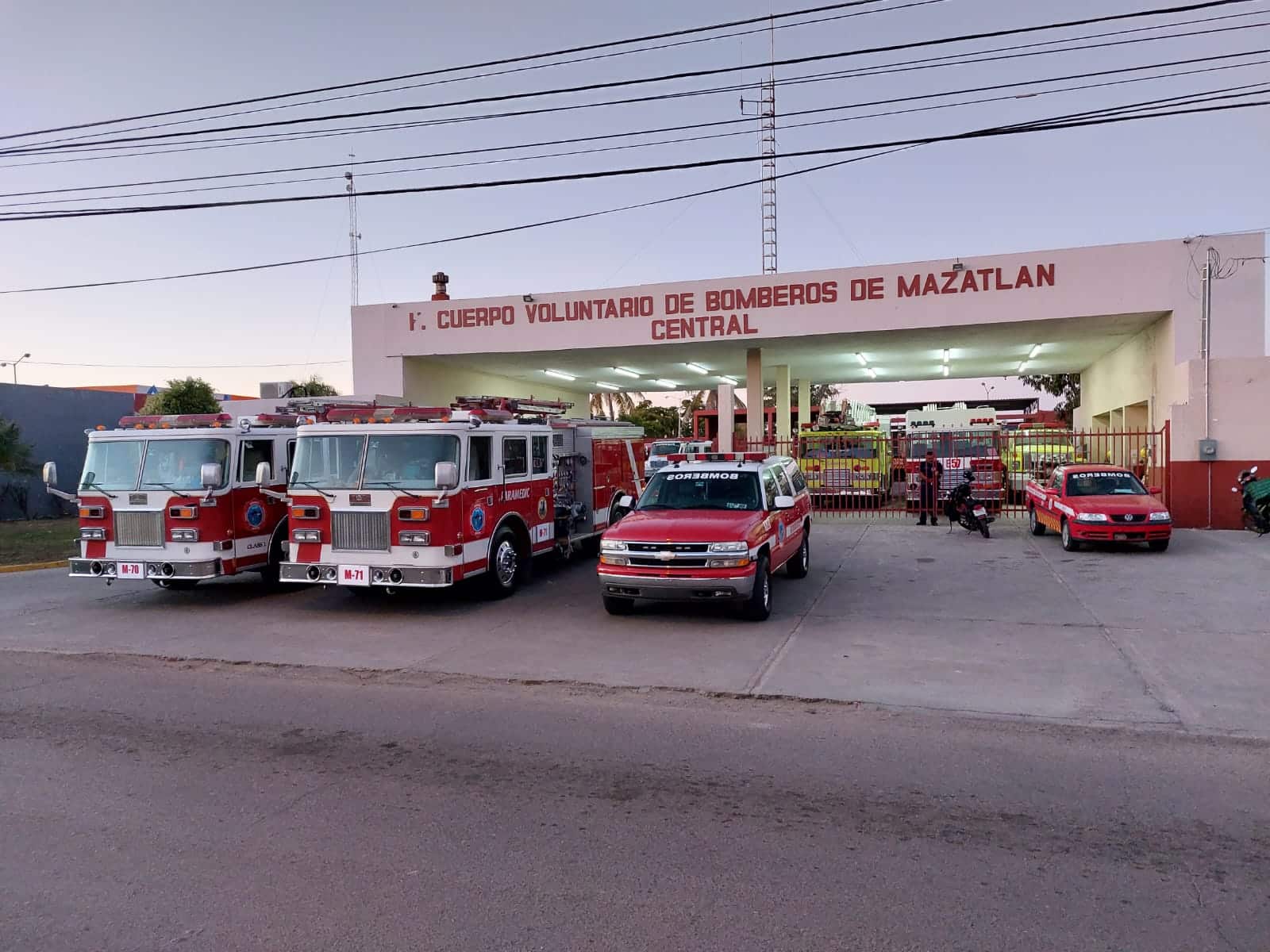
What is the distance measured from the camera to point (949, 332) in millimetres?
21531

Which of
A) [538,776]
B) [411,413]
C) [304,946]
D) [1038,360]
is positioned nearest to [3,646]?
[411,413]

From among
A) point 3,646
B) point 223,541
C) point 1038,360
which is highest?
point 1038,360

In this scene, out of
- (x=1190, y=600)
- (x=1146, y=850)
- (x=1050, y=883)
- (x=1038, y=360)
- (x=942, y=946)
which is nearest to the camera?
(x=942, y=946)

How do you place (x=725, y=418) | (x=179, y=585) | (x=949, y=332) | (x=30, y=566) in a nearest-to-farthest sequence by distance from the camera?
(x=179, y=585) < (x=30, y=566) < (x=949, y=332) < (x=725, y=418)

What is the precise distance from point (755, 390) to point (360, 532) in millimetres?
15810

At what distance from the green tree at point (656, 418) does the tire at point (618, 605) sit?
4422 cm

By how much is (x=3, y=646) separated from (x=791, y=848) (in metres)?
9.22

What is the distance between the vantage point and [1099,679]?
7.79 meters

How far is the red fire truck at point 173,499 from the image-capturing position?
11383mm

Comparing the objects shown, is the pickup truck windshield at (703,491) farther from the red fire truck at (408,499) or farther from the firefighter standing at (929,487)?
the firefighter standing at (929,487)

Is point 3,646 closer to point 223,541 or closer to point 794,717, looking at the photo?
point 223,541

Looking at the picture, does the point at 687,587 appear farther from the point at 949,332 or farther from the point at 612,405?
the point at 612,405

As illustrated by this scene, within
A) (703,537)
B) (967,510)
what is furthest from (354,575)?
(967,510)

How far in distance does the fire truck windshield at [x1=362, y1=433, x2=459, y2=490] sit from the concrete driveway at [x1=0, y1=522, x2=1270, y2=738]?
172cm
